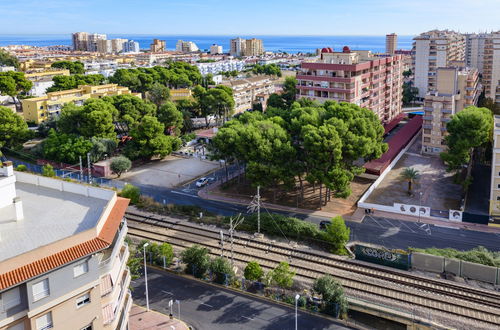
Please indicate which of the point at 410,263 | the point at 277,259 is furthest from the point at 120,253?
the point at 410,263

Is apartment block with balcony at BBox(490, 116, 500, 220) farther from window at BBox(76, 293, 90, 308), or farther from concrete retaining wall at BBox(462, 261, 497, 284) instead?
window at BBox(76, 293, 90, 308)

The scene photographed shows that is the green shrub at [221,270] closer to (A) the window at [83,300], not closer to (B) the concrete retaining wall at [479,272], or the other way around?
(A) the window at [83,300]

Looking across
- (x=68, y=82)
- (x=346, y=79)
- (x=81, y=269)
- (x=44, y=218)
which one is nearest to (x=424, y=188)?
(x=346, y=79)

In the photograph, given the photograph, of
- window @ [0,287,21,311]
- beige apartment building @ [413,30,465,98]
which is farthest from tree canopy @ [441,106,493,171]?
beige apartment building @ [413,30,465,98]

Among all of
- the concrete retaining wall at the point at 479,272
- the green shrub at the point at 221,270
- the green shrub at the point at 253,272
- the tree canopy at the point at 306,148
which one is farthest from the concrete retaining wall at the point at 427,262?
the green shrub at the point at 221,270

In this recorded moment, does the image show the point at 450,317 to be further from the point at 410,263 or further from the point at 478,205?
the point at 478,205
